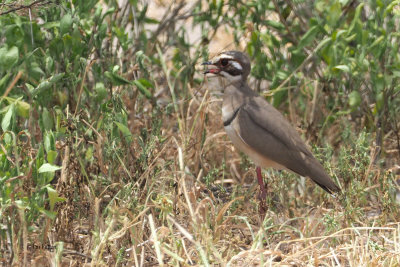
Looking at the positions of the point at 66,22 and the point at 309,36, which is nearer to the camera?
the point at 66,22

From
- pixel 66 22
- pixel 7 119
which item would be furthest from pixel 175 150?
pixel 7 119

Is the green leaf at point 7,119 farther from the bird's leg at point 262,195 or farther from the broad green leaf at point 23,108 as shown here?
the bird's leg at point 262,195

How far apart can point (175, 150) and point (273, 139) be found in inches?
26.5

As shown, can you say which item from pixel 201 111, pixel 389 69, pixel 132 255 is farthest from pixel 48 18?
pixel 389 69

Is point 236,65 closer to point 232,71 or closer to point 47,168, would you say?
point 232,71

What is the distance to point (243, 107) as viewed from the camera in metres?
4.75

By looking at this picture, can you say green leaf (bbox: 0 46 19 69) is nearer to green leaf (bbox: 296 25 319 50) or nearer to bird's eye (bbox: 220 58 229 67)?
bird's eye (bbox: 220 58 229 67)

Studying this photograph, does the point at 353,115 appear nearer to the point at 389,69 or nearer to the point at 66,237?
the point at 389,69

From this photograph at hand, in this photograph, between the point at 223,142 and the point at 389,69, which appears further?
the point at 223,142

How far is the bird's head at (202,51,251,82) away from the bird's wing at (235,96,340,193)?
22 centimetres

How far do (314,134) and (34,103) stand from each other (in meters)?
2.02

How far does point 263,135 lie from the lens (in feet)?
15.4

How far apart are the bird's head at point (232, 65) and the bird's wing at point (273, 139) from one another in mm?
222

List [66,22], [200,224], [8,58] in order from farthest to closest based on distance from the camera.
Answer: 1. [66,22]
2. [8,58]
3. [200,224]
